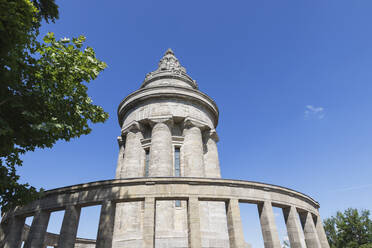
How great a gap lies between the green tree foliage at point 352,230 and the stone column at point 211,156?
23.6 meters

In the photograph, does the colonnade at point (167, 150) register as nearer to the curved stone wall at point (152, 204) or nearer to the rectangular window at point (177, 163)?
the rectangular window at point (177, 163)

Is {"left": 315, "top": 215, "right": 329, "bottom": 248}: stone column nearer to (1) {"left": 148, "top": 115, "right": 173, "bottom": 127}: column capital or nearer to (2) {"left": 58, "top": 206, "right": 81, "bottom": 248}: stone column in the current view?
(1) {"left": 148, "top": 115, "right": 173, "bottom": 127}: column capital

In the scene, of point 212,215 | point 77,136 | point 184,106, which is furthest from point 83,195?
point 184,106

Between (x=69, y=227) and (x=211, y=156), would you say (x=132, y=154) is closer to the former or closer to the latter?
(x=211, y=156)

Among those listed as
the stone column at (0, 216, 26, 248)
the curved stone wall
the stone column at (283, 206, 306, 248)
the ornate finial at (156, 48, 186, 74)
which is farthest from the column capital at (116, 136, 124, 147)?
the stone column at (283, 206, 306, 248)

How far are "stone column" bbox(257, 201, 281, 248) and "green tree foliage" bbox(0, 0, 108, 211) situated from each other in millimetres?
11522

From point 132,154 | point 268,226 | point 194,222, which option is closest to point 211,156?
point 132,154

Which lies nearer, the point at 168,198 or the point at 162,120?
the point at 168,198

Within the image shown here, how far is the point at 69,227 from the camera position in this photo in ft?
44.0

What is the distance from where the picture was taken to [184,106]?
24.0 metres

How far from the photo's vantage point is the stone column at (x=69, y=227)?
13.1 metres

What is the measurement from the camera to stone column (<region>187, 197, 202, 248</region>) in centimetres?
1241

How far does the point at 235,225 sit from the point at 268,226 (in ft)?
7.28

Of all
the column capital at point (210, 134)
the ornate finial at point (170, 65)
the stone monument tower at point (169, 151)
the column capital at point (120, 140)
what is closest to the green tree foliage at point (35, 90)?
the stone monument tower at point (169, 151)
